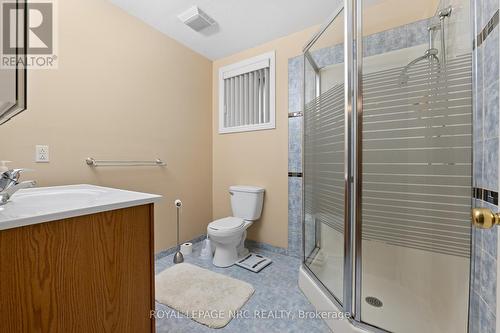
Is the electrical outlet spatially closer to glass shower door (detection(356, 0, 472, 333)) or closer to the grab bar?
the grab bar

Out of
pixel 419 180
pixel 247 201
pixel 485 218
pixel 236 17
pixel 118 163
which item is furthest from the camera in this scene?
pixel 247 201

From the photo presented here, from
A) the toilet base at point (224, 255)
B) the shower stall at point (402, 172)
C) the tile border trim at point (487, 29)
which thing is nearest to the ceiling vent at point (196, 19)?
the shower stall at point (402, 172)

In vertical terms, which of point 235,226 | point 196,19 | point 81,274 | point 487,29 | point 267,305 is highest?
point 196,19

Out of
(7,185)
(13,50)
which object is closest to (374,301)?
(7,185)

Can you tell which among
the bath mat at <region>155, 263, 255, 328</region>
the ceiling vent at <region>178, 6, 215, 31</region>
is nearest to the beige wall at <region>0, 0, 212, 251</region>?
the ceiling vent at <region>178, 6, 215, 31</region>

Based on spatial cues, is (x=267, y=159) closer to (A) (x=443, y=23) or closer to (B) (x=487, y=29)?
(A) (x=443, y=23)

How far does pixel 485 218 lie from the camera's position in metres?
0.47

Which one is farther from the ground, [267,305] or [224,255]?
[224,255]

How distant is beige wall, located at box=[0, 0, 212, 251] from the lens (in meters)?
1.40

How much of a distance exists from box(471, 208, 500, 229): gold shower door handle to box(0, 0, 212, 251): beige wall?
2.01m

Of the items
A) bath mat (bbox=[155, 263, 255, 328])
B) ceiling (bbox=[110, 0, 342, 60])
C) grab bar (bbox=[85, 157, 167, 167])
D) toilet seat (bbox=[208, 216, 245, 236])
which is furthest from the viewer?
toilet seat (bbox=[208, 216, 245, 236])

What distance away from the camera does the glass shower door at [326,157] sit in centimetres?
135

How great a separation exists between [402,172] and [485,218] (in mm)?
873

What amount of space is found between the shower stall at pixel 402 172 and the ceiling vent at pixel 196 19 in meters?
1.03
